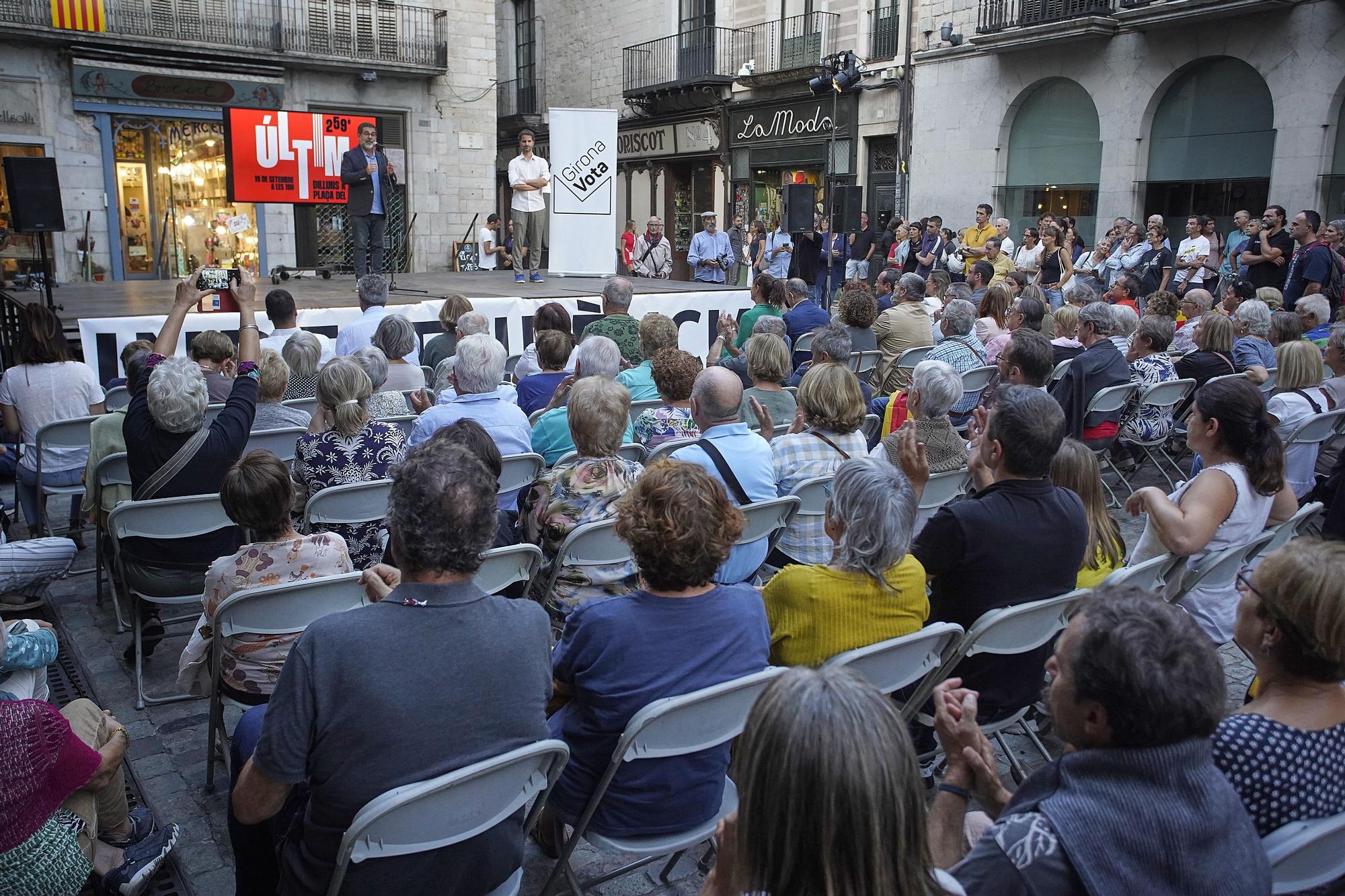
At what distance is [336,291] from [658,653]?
9629 millimetres

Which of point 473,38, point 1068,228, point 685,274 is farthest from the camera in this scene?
point 685,274

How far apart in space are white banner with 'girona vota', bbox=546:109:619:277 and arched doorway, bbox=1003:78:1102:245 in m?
8.71

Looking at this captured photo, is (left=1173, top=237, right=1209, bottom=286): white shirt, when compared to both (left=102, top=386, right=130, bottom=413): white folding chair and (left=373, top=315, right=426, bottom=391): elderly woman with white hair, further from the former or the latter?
(left=102, top=386, right=130, bottom=413): white folding chair

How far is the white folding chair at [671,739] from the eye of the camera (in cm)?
203

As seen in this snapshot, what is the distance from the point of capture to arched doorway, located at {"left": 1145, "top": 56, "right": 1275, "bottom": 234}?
1377 cm

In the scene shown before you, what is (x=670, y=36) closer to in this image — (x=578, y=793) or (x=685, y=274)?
(x=685, y=274)

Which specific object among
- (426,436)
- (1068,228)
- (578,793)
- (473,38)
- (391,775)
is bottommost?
(578,793)

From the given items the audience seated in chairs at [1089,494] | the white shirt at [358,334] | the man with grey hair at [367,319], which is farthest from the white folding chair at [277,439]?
the audience seated in chairs at [1089,494]

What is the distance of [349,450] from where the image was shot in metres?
3.83

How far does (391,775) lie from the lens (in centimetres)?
184

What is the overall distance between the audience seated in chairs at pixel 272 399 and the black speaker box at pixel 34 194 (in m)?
5.81

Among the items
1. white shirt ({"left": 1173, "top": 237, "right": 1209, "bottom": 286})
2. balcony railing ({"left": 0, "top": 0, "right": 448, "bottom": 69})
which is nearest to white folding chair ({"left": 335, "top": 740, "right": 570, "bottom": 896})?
white shirt ({"left": 1173, "top": 237, "right": 1209, "bottom": 286})

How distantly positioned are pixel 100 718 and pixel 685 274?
22.9 m

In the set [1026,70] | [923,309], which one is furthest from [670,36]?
[923,309]
